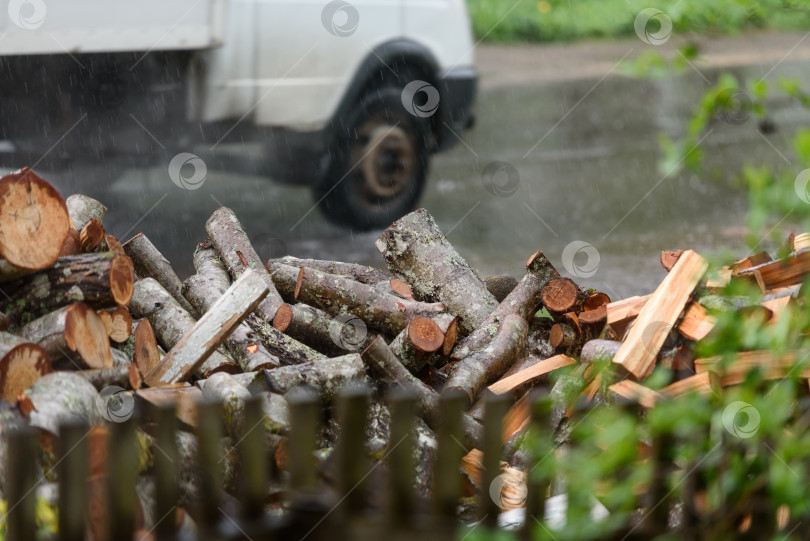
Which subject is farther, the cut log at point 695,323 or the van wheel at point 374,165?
the van wheel at point 374,165

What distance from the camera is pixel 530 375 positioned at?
334 centimetres

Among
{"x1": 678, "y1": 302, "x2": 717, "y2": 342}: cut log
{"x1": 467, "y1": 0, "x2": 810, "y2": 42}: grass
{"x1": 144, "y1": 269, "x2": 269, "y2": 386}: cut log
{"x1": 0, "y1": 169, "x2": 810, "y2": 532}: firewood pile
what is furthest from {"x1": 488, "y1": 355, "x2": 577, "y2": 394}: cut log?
{"x1": 467, "y1": 0, "x2": 810, "y2": 42}: grass

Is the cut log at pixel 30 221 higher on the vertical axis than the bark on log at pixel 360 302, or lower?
lower

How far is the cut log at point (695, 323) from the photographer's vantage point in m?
2.97

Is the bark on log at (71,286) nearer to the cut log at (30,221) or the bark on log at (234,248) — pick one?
the cut log at (30,221)

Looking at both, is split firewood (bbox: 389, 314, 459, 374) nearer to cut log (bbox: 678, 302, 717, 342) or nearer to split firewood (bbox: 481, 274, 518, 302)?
split firewood (bbox: 481, 274, 518, 302)

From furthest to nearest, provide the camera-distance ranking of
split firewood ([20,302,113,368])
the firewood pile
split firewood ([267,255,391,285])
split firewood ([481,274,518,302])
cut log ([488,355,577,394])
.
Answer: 1. split firewood ([481,274,518,302])
2. split firewood ([267,255,391,285])
3. cut log ([488,355,577,394])
4. split firewood ([20,302,113,368])
5. the firewood pile

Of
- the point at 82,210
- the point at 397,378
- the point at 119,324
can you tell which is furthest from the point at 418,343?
the point at 82,210

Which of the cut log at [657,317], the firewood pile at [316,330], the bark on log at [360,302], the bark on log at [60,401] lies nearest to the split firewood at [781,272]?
the firewood pile at [316,330]

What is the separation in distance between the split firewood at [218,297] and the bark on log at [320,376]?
0.81ft

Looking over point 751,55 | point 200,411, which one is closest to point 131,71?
point 200,411

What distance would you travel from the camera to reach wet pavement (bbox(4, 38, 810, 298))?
661 cm

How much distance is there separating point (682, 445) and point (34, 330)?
214cm

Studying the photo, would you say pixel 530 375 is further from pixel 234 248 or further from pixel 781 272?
pixel 234 248
